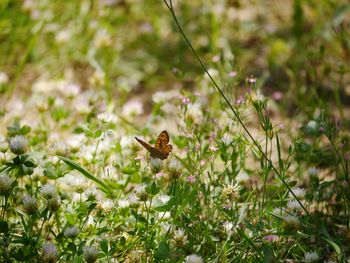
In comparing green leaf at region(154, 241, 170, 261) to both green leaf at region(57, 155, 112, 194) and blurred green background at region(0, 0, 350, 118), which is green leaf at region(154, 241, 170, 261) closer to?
green leaf at region(57, 155, 112, 194)

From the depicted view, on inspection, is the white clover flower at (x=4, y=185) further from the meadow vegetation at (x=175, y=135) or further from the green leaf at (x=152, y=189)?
the green leaf at (x=152, y=189)

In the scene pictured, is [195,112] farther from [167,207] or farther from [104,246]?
[104,246]

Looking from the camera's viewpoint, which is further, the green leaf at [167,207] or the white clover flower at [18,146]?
the white clover flower at [18,146]

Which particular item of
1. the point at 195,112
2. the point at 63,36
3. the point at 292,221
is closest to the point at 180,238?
the point at 292,221

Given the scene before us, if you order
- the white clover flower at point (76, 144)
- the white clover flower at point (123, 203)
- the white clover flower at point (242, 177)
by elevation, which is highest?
the white clover flower at point (76, 144)

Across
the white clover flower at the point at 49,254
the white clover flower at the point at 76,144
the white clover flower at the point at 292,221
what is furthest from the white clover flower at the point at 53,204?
the white clover flower at the point at 292,221

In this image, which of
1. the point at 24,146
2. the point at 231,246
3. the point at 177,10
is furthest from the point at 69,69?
the point at 231,246

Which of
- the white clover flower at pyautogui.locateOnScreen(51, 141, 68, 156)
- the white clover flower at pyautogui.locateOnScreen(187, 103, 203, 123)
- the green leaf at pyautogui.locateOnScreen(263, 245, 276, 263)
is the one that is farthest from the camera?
the white clover flower at pyautogui.locateOnScreen(187, 103, 203, 123)

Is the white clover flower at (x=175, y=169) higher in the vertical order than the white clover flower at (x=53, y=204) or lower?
higher

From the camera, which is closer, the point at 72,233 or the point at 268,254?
the point at 268,254

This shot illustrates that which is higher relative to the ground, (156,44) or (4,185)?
(156,44)

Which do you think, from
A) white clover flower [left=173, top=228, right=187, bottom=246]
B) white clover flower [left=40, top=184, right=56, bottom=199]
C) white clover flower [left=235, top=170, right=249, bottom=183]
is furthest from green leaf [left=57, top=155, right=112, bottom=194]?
white clover flower [left=235, top=170, right=249, bottom=183]
